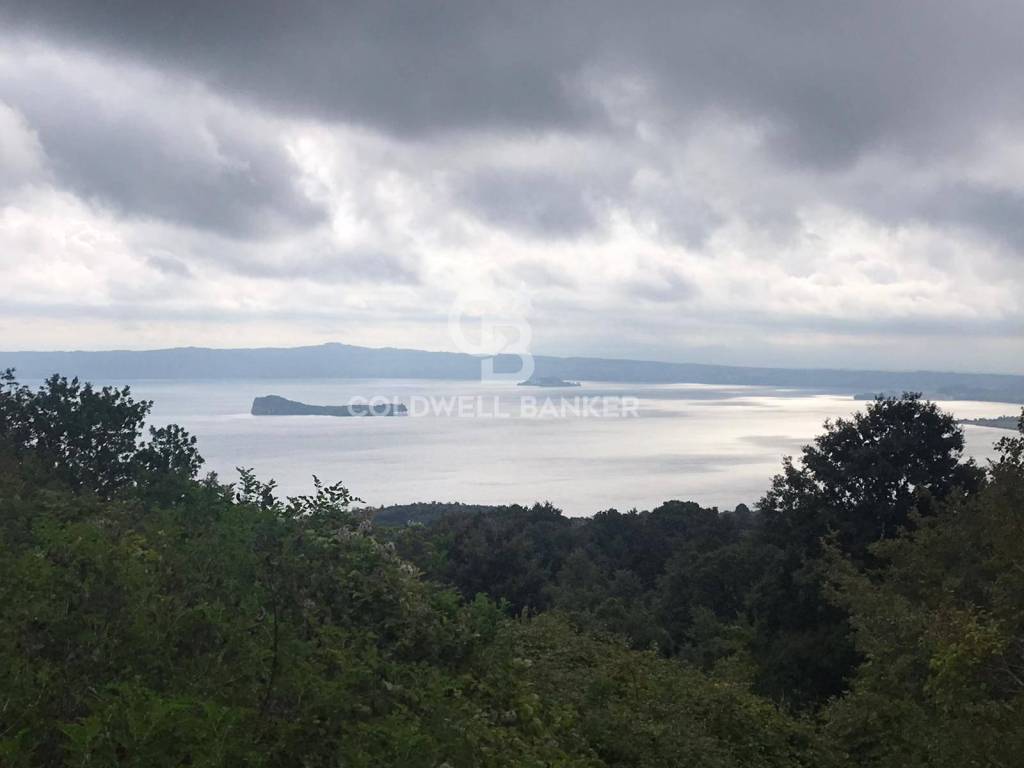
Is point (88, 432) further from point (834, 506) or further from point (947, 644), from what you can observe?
point (947, 644)

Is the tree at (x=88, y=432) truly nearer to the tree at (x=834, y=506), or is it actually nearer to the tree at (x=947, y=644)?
the tree at (x=834, y=506)

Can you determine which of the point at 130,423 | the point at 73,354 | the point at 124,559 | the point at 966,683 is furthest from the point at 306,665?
the point at 73,354

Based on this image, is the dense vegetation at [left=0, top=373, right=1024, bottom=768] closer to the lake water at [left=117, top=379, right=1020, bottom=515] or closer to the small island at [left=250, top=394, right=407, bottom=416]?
the lake water at [left=117, top=379, right=1020, bottom=515]

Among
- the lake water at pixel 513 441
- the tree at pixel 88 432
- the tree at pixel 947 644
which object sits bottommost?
the lake water at pixel 513 441

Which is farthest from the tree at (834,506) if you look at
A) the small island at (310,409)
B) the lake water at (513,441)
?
the small island at (310,409)

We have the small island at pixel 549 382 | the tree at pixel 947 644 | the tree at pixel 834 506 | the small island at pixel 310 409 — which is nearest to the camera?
the tree at pixel 947 644

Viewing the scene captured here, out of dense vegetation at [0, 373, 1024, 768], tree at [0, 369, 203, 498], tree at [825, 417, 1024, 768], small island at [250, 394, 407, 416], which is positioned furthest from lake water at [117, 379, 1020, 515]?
tree at [825, 417, 1024, 768]

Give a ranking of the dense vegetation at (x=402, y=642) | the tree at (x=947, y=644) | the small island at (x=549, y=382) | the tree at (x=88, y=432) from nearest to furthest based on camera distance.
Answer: the dense vegetation at (x=402, y=642), the tree at (x=947, y=644), the tree at (x=88, y=432), the small island at (x=549, y=382)
